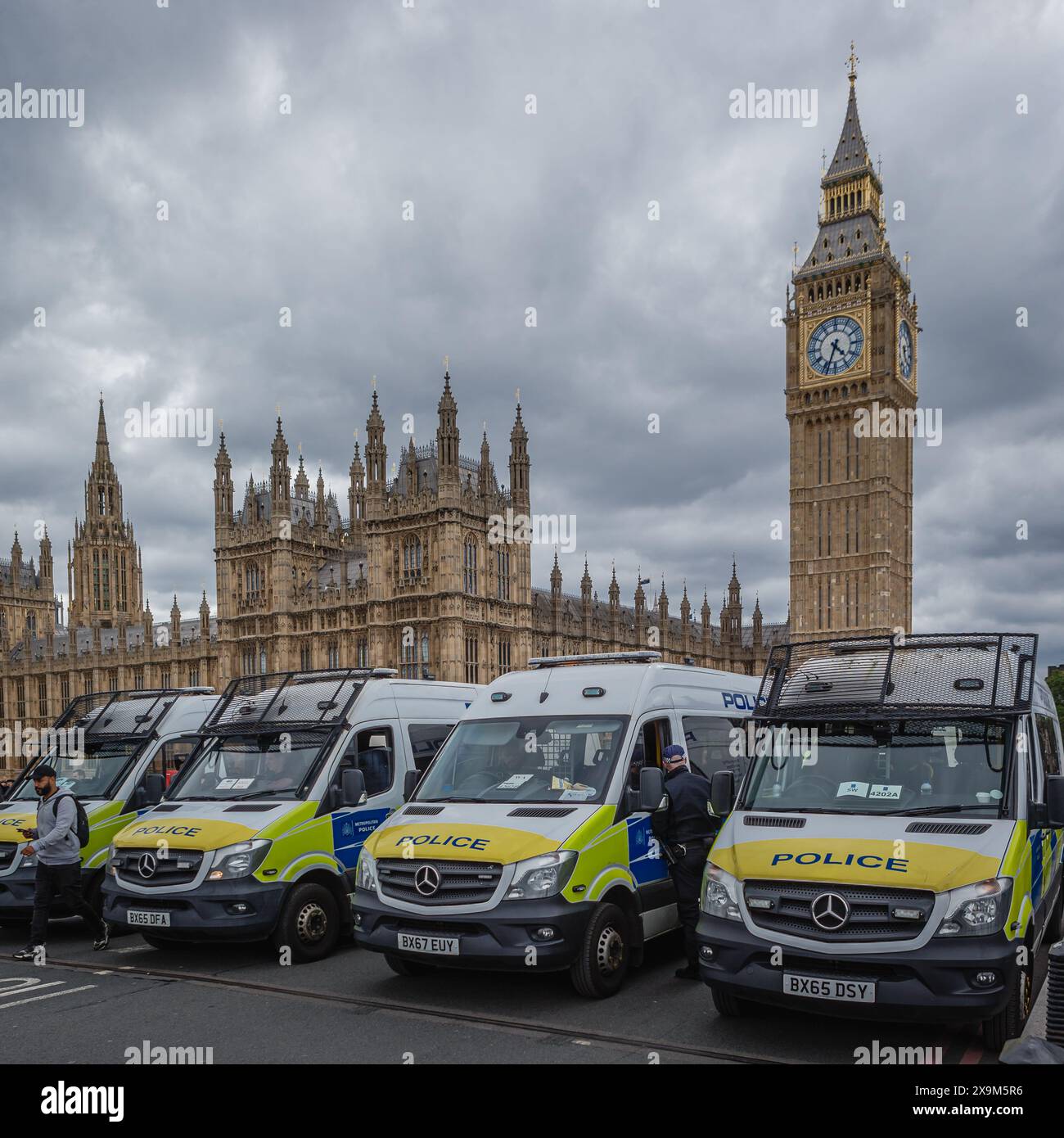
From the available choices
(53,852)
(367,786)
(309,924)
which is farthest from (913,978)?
(53,852)

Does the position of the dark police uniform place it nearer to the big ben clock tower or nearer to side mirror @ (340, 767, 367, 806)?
side mirror @ (340, 767, 367, 806)

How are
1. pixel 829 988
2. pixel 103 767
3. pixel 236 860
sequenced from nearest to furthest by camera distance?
1. pixel 829 988
2. pixel 236 860
3. pixel 103 767

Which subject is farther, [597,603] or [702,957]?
[597,603]

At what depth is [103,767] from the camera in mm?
11734

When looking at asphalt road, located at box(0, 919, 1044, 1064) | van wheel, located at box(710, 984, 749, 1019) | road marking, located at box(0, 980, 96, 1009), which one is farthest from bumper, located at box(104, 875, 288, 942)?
van wheel, located at box(710, 984, 749, 1019)

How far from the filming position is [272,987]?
810 centimetres

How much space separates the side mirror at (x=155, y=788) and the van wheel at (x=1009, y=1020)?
24.9 feet

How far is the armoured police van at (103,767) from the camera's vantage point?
10.3 m

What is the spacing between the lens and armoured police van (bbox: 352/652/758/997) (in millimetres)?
7160

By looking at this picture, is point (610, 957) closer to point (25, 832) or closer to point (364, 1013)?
point (364, 1013)

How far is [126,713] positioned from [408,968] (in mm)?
6030

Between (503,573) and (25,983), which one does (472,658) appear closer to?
(503,573)
